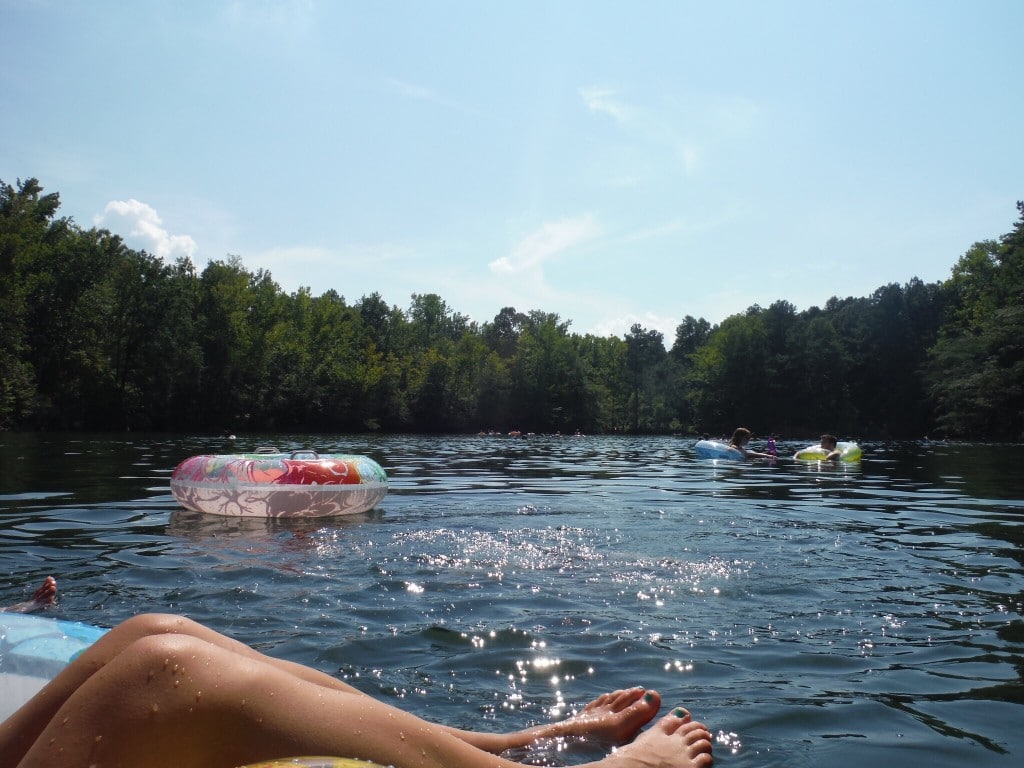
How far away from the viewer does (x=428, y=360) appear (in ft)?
223

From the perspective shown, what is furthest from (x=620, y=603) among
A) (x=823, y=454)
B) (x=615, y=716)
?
(x=823, y=454)

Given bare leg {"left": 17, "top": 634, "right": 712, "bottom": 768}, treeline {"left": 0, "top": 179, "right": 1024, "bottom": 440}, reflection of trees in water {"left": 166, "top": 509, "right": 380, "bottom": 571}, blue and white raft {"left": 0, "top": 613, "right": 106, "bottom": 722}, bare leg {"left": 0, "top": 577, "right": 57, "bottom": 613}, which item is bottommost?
reflection of trees in water {"left": 166, "top": 509, "right": 380, "bottom": 571}

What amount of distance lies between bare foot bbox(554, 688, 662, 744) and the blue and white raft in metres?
1.80

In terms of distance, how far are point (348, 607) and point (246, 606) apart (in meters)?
0.63

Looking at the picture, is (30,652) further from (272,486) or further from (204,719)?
(272,486)

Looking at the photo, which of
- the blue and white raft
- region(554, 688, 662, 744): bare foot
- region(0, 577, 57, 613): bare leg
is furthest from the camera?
region(0, 577, 57, 613): bare leg

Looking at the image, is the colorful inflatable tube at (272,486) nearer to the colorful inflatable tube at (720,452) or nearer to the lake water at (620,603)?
the lake water at (620,603)

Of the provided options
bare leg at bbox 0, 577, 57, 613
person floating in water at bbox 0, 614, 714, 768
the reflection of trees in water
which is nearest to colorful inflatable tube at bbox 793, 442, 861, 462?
the reflection of trees in water

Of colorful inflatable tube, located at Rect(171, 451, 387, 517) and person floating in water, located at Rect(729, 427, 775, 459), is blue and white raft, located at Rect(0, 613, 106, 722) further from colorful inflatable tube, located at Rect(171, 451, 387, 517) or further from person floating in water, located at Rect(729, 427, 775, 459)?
person floating in water, located at Rect(729, 427, 775, 459)

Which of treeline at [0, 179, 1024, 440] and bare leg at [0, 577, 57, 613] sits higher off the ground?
treeline at [0, 179, 1024, 440]

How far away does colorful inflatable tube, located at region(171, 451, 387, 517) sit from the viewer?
29.0 ft

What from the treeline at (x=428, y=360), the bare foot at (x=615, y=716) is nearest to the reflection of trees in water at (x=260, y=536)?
the bare foot at (x=615, y=716)

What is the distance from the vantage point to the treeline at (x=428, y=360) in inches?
1695

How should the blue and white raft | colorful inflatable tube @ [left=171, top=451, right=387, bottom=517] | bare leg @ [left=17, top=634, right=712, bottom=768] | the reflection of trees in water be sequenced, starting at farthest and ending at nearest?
colorful inflatable tube @ [left=171, top=451, right=387, bottom=517] < the reflection of trees in water < the blue and white raft < bare leg @ [left=17, top=634, right=712, bottom=768]
